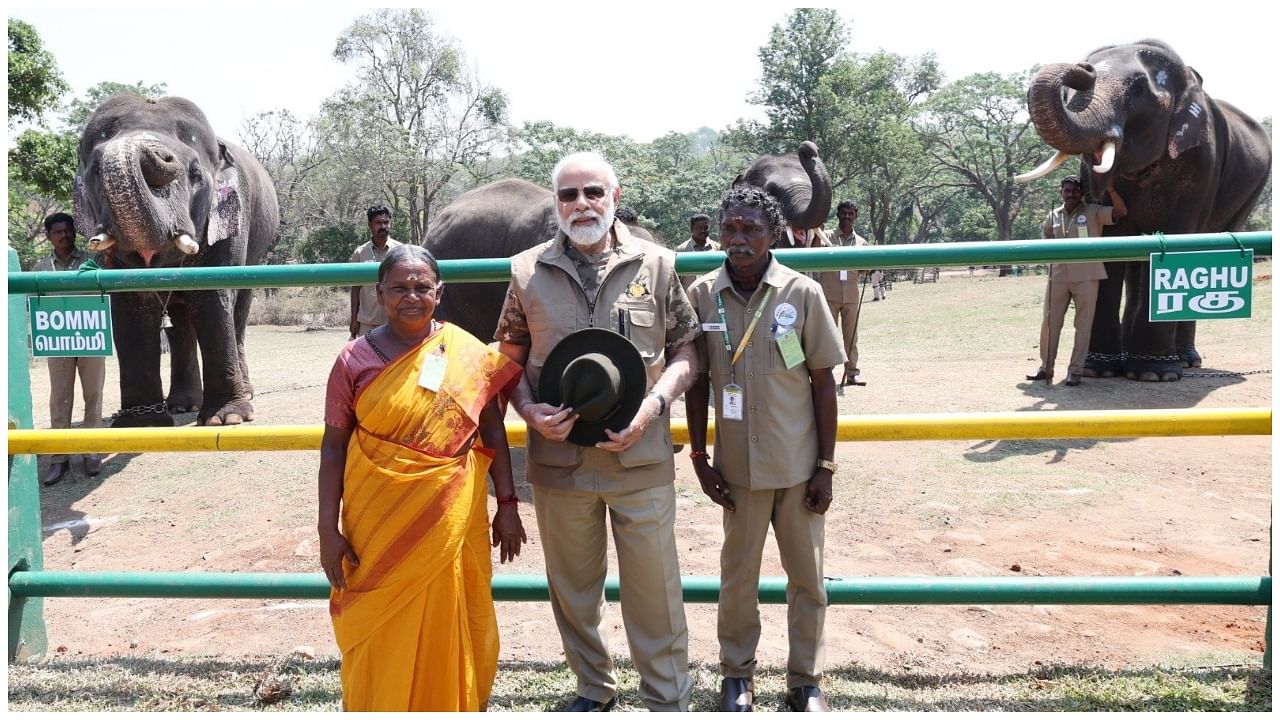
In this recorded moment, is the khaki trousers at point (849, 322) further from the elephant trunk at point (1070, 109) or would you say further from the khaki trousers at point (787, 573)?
the khaki trousers at point (787, 573)

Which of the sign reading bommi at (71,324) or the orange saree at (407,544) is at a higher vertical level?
the sign reading bommi at (71,324)

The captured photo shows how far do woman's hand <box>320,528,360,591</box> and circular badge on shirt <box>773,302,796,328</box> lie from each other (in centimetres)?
143

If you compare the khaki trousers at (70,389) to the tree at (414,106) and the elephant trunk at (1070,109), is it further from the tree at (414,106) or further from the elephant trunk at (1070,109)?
the tree at (414,106)

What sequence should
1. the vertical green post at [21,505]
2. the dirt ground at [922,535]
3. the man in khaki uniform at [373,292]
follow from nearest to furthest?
the vertical green post at [21,505], the dirt ground at [922,535], the man in khaki uniform at [373,292]

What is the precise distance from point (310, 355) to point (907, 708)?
12.8 meters

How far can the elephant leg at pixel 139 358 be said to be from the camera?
7.82 meters

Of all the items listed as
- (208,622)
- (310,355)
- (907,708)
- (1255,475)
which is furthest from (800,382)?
(310,355)

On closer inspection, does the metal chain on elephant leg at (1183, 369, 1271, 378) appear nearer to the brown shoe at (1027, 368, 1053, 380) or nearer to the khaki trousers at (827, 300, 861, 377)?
the brown shoe at (1027, 368, 1053, 380)

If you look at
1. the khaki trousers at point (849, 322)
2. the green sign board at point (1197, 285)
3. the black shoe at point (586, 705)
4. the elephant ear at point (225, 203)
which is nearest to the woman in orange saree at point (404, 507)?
the black shoe at point (586, 705)

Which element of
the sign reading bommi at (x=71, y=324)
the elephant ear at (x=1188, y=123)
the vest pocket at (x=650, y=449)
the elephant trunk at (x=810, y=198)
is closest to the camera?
the vest pocket at (x=650, y=449)

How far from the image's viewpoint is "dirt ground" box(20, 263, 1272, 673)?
12.2 feet

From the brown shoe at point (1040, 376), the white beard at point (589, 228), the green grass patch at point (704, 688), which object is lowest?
the green grass patch at point (704, 688)

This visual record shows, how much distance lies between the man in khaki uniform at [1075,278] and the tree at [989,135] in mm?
37224

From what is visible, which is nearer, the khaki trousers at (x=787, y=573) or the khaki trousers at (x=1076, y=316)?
the khaki trousers at (x=787, y=573)
